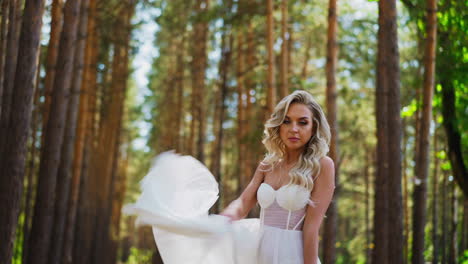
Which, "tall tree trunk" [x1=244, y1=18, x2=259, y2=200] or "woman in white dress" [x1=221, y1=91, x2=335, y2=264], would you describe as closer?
"woman in white dress" [x1=221, y1=91, x2=335, y2=264]

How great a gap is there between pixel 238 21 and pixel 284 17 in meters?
1.71

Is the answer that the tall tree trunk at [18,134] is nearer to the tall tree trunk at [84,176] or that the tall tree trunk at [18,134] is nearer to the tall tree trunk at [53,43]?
the tall tree trunk at [53,43]

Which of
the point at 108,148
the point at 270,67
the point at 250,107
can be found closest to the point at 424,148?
the point at 270,67

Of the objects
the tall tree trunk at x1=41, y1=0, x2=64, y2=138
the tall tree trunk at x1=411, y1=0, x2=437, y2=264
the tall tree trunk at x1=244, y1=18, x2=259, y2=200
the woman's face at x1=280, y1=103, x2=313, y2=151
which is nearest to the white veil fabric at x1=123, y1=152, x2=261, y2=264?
the woman's face at x1=280, y1=103, x2=313, y2=151

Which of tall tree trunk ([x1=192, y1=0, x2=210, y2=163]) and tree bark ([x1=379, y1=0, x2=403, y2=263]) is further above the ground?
tall tree trunk ([x1=192, y1=0, x2=210, y2=163])

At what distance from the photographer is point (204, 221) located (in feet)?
11.9

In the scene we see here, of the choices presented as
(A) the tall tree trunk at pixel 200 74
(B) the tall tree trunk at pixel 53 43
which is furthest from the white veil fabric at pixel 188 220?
(A) the tall tree trunk at pixel 200 74

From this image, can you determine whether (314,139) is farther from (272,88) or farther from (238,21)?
(238,21)

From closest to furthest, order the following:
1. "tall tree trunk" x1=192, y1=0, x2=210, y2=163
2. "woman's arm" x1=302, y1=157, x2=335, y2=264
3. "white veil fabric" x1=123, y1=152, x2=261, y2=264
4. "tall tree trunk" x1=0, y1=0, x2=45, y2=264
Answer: "white veil fabric" x1=123, y1=152, x2=261, y2=264 → "woman's arm" x1=302, y1=157, x2=335, y2=264 → "tall tree trunk" x1=0, y1=0, x2=45, y2=264 → "tall tree trunk" x1=192, y1=0, x2=210, y2=163

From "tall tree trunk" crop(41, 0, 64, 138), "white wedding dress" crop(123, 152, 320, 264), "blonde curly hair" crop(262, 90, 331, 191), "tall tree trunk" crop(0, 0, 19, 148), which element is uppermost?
"tall tree trunk" crop(41, 0, 64, 138)

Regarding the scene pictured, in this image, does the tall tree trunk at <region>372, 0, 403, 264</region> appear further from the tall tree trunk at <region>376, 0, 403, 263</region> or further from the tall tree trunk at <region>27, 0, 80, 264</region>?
the tall tree trunk at <region>27, 0, 80, 264</region>

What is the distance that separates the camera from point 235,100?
23328 millimetres

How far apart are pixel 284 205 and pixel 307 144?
0.48m

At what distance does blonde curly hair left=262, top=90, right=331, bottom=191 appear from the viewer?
12.6 ft
